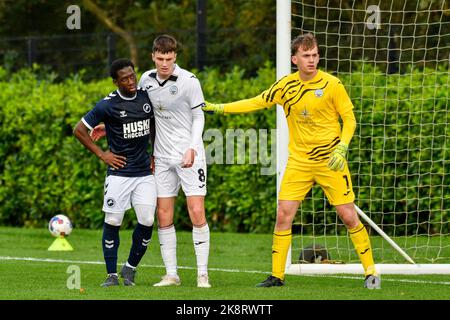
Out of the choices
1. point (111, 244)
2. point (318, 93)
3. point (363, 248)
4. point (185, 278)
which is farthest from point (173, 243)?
point (318, 93)

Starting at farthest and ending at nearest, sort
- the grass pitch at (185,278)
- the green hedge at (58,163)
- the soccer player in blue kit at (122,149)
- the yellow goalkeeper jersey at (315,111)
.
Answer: the green hedge at (58,163) < the soccer player in blue kit at (122,149) < the yellow goalkeeper jersey at (315,111) < the grass pitch at (185,278)

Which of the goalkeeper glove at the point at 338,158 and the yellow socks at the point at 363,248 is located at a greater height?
the goalkeeper glove at the point at 338,158

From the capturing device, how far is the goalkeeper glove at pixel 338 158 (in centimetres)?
889

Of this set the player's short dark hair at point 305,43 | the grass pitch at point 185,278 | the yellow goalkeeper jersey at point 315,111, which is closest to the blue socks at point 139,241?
the grass pitch at point 185,278

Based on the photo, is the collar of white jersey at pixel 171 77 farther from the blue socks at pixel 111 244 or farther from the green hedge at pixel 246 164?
the green hedge at pixel 246 164

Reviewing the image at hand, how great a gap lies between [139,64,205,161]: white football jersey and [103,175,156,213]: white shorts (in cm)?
31

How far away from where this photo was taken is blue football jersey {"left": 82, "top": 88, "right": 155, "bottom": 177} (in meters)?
9.20

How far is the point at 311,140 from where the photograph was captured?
9.21m

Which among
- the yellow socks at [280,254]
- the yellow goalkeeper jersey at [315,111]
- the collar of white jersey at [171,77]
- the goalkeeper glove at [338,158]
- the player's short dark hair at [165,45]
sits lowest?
the yellow socks at [280,254]

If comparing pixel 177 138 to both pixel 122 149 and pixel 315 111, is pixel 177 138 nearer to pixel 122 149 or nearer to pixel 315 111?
pixel 122 149

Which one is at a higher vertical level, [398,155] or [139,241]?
[398,155]

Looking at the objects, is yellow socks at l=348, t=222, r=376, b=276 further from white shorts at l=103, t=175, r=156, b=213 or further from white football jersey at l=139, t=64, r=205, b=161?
white shorts at l=103, t=175, r=156, b=213

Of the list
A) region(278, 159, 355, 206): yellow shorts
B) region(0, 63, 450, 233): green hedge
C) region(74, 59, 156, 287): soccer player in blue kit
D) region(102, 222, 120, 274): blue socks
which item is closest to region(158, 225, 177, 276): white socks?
region(74, 59, 156, 287): soccer player in blue kit

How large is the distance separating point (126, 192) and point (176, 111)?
0.78 metres
